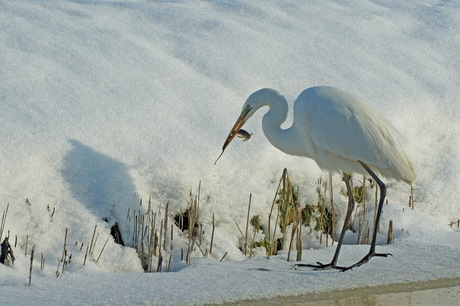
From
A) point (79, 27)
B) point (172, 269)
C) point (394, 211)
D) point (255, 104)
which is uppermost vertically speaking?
point (79, 27)

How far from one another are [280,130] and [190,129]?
3.44 ft

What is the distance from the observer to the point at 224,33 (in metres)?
8.70

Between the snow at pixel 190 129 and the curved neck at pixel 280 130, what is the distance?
0.48 meters

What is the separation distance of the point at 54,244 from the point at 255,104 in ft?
5.98

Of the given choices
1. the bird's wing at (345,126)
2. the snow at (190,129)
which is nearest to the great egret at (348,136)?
the bird's wing at (345,126)

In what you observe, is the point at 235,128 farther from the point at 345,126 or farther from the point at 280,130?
the point at 345,126

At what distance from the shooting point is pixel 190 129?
22.5 feet

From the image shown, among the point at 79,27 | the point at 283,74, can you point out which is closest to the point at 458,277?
the point at 283,74

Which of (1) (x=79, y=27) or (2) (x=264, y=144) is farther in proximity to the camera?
(1) (x=79, y=27)

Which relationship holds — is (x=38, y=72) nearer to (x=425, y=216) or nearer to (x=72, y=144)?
(x=72, y=144)

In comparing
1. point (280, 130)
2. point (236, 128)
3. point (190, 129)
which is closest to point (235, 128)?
point (236, 128)

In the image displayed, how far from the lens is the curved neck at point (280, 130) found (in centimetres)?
602

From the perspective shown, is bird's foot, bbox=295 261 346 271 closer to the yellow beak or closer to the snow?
the snow

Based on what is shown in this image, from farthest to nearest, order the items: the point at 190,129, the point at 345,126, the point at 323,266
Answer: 1. the point at 190,129
2. the point at 345,126
3. the point at 323,266
